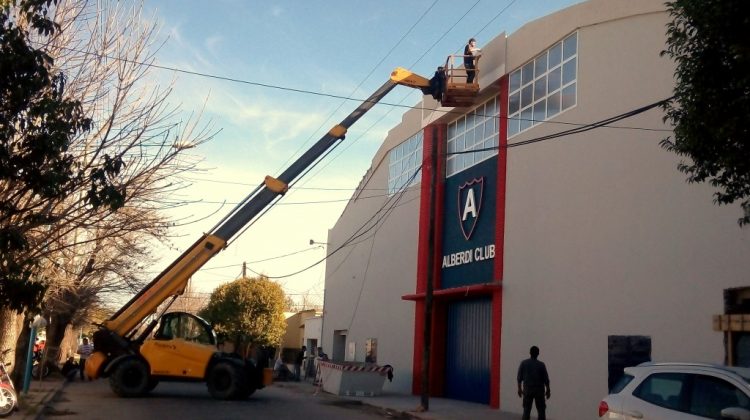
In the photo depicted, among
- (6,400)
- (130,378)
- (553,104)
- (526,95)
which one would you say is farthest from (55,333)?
(553,104)

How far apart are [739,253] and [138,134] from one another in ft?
34.2

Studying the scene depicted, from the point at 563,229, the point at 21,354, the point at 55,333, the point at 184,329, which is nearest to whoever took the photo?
the point at 563,229

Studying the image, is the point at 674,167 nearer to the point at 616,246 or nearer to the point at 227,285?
the point at 616,246

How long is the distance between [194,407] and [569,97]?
1179cm

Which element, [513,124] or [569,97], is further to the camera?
[513,124]

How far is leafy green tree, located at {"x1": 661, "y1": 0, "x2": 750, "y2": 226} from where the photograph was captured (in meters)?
8.56

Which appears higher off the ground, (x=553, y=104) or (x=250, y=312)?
(x=553, y=104)

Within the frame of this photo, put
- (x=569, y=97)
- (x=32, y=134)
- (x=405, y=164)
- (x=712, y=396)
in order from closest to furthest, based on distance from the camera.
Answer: (x=712, y=396)
(x=32, y=134)
(x=569, y=97)
(x=405, y=164)

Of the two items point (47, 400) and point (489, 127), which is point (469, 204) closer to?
point (489, 127)

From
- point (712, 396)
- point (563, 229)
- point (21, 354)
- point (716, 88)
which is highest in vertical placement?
point (716, 88)

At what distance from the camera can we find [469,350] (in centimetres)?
2367

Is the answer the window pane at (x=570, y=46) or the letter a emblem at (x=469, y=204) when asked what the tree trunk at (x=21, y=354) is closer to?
the letter a emblem at (x=469, y=204)

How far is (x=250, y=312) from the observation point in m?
47.2

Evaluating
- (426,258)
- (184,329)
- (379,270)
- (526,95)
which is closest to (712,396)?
(526,95)
